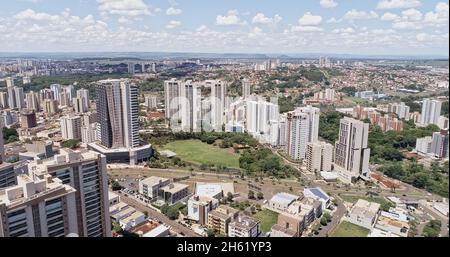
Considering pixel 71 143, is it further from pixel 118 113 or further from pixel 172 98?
pixel 172 98

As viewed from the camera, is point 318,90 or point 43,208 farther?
point 318,90

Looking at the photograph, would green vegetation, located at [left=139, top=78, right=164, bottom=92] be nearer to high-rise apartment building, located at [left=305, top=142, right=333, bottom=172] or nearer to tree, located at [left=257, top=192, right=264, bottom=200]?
high-rise apartment building, located at [left=305, top=142, right=333, bottom=172]

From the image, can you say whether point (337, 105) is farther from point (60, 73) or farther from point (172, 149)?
point (60, 73)

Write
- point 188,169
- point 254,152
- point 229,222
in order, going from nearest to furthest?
1. point 229,222
2. point 188,169
3. point 254,152

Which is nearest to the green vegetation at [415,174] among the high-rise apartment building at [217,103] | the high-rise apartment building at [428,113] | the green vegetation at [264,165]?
the high-rise apartment building at [428,113]
